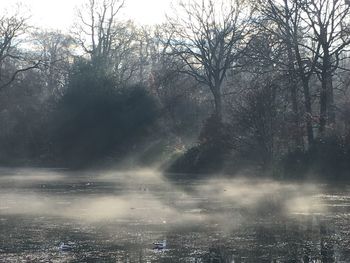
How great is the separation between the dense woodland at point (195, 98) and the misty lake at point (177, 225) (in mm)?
8387

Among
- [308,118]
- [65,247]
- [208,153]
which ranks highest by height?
[308,118]

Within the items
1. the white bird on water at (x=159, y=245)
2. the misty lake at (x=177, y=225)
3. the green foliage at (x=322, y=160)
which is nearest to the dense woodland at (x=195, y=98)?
the green foliage at (x=322, y=160)

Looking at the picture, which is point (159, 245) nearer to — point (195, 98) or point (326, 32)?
point (326, 32)

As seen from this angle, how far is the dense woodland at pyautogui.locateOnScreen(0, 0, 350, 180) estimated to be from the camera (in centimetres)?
2973

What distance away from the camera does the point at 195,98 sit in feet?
174

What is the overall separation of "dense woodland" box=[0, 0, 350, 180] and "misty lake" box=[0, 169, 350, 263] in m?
8.39

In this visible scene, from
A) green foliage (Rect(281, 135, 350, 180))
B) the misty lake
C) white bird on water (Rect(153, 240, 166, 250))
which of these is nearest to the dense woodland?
green foliage (Rect(281, 135, 350, 180))

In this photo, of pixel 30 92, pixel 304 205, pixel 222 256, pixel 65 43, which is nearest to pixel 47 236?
pixel 222 256

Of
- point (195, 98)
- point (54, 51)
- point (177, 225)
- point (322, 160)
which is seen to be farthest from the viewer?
point (54, 51)

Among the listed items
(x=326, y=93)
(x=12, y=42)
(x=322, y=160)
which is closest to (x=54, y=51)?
(x=12, y=42)

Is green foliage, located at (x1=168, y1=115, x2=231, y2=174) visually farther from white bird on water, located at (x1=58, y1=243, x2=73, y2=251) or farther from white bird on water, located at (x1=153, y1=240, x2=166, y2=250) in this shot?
white bird on water, located at (x1=58, y1=243, x2=73, y2=251)

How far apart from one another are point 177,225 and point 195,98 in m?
40.9

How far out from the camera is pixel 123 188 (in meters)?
22.6

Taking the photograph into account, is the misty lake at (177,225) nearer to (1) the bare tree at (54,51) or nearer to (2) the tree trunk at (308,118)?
(2) the tree trunk at (308,118)
